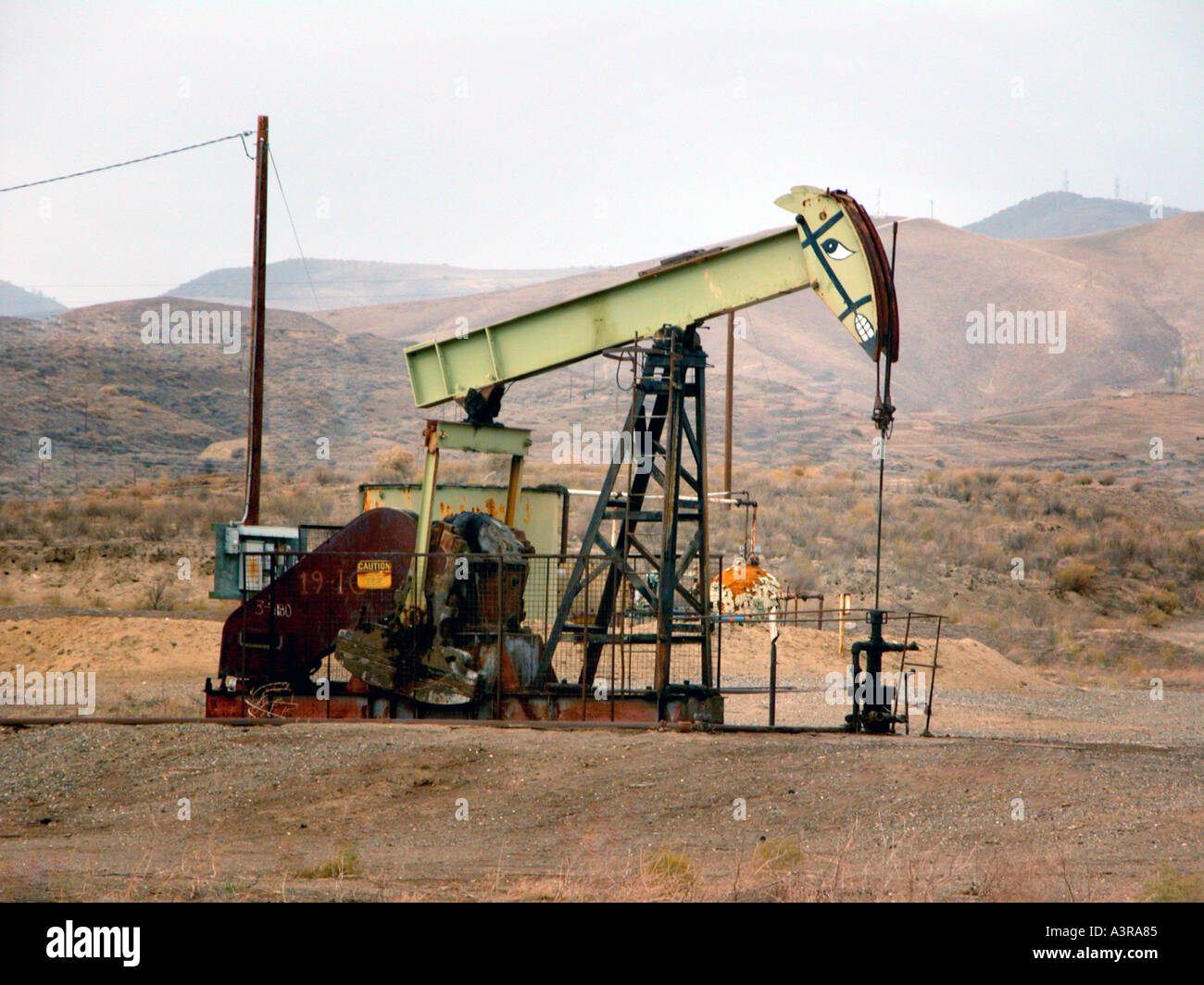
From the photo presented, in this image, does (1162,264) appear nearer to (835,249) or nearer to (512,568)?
(835,249)

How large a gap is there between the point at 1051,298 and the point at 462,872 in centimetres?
10622

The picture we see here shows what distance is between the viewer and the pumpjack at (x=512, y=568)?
38.4 ft

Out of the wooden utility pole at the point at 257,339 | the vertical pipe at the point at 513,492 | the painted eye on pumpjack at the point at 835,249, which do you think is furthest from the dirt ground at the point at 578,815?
the wooden utility pole at the point at 257,339

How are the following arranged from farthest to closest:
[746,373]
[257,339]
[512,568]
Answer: [746,373] → [257,339] → [512,568]

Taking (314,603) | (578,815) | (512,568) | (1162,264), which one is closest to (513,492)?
(512,568)

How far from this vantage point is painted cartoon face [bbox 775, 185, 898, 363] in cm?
1055

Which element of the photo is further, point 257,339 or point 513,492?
point 257,339

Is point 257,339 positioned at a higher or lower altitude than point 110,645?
higher

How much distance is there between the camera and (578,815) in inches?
350

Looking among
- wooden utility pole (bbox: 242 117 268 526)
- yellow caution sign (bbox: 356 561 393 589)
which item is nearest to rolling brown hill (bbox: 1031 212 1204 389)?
wooden utility pole (bbox: 242 117 268 526)

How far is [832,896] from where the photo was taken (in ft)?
20.5

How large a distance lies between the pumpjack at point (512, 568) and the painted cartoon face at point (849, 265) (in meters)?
0.03

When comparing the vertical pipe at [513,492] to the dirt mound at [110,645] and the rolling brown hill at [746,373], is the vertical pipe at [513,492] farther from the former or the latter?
the dirt mound at [110,645]

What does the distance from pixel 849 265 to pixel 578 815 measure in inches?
199
